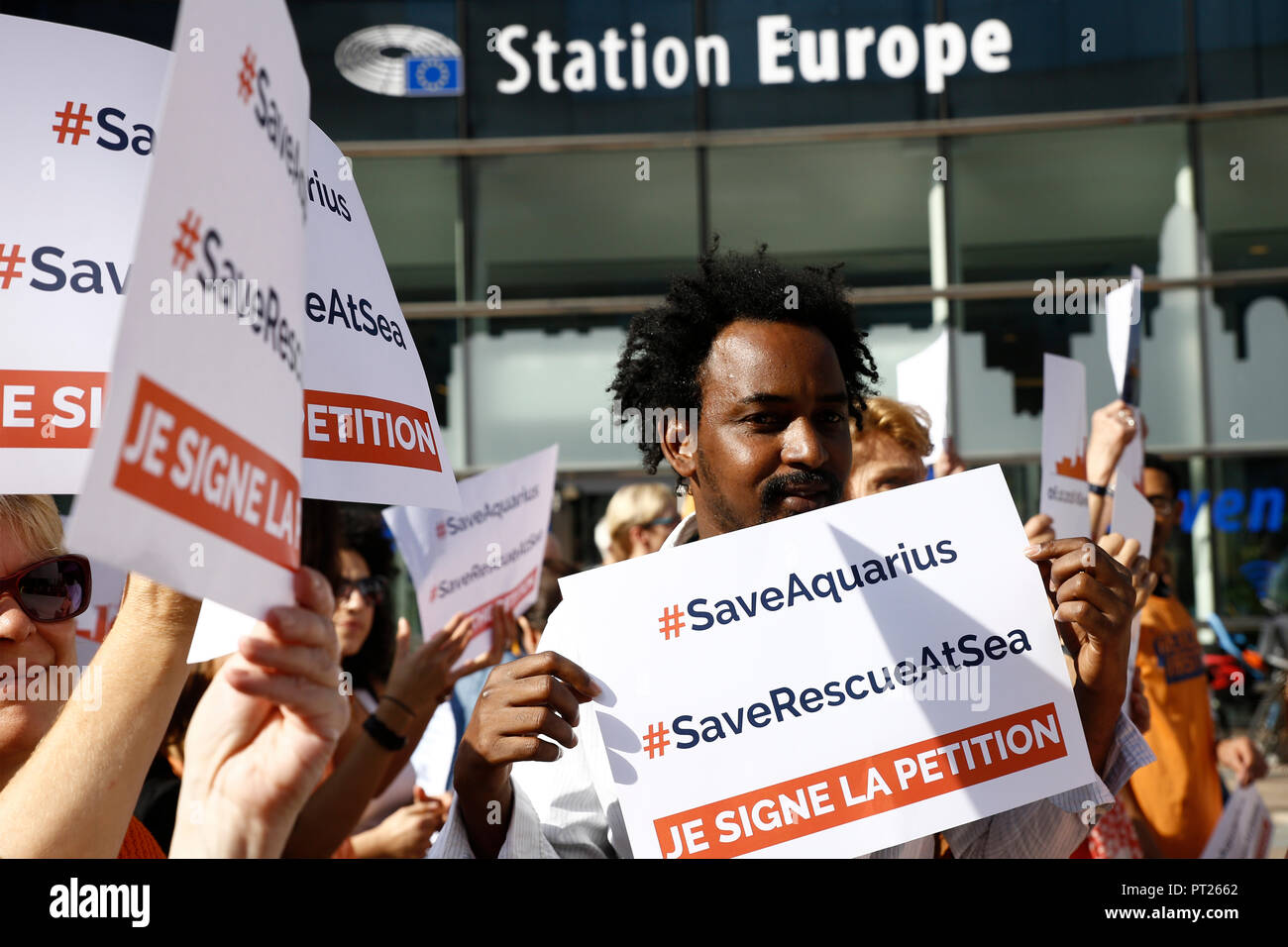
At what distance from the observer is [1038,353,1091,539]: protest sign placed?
3.36 metres

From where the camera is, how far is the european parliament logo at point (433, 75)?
34.4ft

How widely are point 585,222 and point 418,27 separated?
2.23 meters

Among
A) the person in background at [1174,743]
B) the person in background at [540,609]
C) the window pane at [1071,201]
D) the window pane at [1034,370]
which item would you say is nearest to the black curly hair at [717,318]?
the person in background at [1174,743]

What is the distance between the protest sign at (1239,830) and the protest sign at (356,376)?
2780 millimetres

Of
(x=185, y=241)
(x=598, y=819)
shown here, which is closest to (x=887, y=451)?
(x=598, y=819)

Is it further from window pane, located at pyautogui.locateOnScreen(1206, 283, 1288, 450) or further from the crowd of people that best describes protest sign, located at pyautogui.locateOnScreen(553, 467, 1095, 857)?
window pane, located at pyautogui.locateOnScreen(1206, 283, 1288, 450)

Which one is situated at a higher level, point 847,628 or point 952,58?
point 952,58

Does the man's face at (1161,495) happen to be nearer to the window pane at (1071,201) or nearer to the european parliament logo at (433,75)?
the window pane at (1071,201)

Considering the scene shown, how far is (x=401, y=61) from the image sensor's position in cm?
1048

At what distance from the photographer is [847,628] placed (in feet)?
6.40
